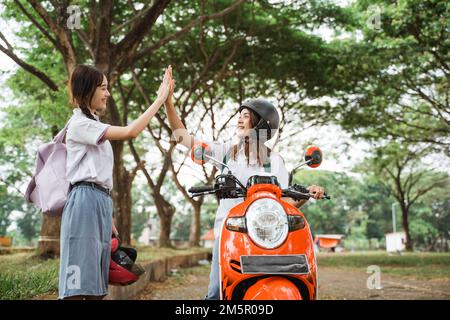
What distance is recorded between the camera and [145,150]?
22.3 meters

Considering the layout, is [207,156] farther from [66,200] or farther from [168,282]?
[168,282]

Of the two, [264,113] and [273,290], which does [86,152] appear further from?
[273,290]

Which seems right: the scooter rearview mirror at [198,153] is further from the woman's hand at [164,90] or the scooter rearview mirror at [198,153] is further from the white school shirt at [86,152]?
the white school shirt at [86,152]

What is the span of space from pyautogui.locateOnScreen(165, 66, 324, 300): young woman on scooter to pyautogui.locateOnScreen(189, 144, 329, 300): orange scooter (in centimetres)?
54

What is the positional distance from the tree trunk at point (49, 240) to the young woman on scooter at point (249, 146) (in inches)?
247

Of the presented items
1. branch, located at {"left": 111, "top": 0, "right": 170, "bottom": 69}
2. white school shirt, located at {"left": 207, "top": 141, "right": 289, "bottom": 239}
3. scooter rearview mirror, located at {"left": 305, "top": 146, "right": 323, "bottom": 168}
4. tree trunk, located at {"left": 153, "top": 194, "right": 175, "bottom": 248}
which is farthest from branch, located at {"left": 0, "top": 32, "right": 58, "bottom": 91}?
tree trunk, located at {"left": 153, "top": 194, "right": 175, "bottom": 248}

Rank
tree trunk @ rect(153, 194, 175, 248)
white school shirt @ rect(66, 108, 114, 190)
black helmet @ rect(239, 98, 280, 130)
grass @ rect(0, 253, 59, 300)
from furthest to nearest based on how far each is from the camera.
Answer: tree trunk @ rect(153, 194, 175, 248) < grass @ rect(0, 253, 59, 300) < black helmet @ rect(239, 98, 280, 130) < white school shirt @ rect(66, 108, 114, 190)

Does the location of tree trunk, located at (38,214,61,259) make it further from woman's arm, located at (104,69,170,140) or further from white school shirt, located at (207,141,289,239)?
woman's arm, located at (104,69,170,140)

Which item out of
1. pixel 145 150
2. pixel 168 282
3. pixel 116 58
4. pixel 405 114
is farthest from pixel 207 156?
pixel 145 150

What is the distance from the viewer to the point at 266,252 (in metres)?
2.21

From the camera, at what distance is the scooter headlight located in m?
2.22

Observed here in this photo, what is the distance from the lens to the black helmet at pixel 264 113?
2.89 meters

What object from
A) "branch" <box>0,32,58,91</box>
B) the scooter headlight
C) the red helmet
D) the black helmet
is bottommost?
the red helmet

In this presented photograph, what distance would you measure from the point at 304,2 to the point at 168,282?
7.57m
